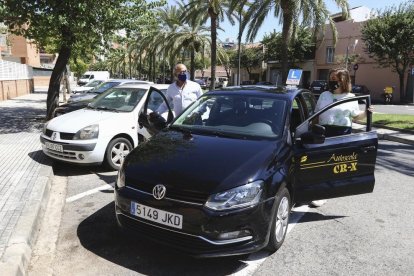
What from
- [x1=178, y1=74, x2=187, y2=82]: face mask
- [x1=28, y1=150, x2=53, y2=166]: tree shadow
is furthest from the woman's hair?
[x1=28, y1=150, x2=53, y2=166]: tree shadow

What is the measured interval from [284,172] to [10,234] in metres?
2.72

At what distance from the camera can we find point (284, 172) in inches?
156

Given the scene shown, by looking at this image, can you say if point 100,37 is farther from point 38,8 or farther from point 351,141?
point 351,141

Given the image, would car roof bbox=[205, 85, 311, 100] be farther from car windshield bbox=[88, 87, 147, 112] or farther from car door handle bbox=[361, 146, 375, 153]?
car windshield bbox=[88, 87, 147, 112]

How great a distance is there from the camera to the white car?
6.60 m

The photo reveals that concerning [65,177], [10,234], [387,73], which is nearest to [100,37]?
[65,177]

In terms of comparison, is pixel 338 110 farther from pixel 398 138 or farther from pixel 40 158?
pixel 398 138

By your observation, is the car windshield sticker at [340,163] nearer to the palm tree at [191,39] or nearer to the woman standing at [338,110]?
the woman standing at [338,110]

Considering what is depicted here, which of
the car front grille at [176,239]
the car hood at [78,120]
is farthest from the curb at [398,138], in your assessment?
the car front grille at [176,239]

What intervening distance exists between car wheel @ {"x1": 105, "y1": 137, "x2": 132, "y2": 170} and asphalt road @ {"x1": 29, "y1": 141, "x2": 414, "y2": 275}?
0.91 meters

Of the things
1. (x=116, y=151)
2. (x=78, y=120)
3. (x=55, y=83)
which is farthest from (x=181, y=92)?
(x=55, y=83)

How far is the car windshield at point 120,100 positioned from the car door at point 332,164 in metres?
3.80

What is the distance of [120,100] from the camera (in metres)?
7.75

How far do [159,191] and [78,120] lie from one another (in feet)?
12.9
